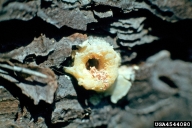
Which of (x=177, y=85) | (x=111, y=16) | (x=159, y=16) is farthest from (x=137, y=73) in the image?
(x=111, y=16)

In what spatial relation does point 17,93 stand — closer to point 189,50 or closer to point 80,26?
point 80,26

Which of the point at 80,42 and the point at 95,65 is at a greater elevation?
the point at 80,42

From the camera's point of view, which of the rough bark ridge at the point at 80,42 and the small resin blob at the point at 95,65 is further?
the small resin blob at the point at 95,65

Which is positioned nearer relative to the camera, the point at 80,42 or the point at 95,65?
the point at 80,42
